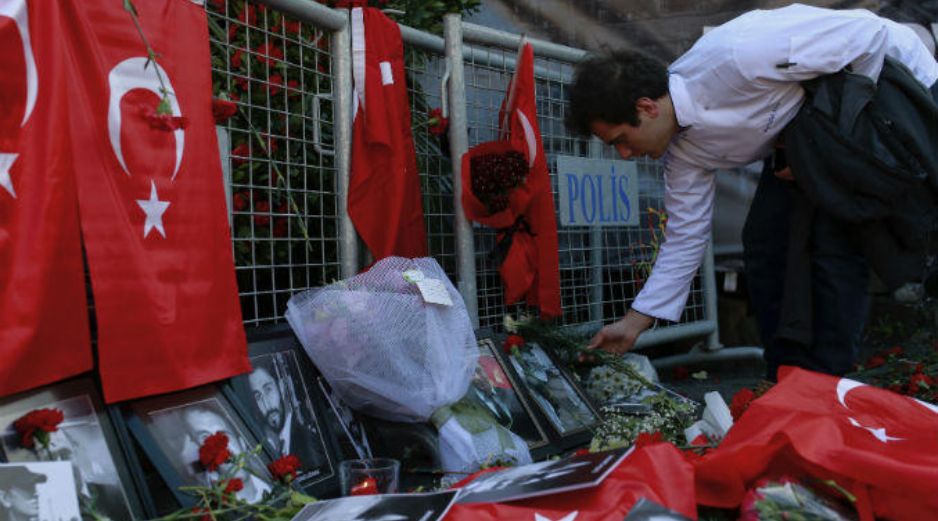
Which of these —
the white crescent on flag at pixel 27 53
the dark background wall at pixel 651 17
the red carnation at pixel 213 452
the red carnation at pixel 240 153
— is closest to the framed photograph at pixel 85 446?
the red carnation at pixel 213 452

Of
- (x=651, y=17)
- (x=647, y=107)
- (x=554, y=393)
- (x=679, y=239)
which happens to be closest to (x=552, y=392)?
(x=554, y=393)

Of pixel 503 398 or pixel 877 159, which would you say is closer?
pixel 877 159

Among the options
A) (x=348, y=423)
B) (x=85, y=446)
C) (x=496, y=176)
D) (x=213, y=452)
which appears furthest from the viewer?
(x=496, y=176)

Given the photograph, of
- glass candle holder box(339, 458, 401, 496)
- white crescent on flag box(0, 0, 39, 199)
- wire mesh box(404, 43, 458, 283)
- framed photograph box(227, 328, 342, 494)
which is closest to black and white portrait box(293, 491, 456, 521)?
glass candle holder box(339, 458, 401, 496)

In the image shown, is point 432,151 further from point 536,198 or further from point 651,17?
point 651,17

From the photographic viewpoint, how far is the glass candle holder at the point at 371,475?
1.72 meters

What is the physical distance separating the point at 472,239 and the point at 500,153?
0.93 feet

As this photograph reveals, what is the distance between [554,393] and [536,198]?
2.03ft

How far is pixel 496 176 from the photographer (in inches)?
107

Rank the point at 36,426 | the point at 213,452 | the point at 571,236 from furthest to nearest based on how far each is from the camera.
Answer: the point at 571,236 → the point at 213,452 → the point at 36,426

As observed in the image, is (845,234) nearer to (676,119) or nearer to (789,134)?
(789,134)

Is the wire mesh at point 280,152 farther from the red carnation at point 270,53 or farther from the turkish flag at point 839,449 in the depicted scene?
the turkish flag at point 839,449

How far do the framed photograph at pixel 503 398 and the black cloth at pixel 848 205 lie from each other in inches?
29.2

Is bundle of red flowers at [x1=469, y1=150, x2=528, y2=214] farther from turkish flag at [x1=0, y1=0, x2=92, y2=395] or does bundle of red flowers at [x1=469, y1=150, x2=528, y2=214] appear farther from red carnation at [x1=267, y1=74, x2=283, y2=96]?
turkish flag at [x1=0, y1=0, x2=92, y2=395]
